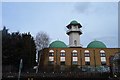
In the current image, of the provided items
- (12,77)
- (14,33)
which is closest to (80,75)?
(12,77)

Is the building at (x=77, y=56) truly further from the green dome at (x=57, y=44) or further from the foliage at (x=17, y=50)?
the foliage at (x=17, y=50)

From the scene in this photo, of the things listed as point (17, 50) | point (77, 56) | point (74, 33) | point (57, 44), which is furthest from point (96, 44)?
point (17, 50)

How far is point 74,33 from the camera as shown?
62812 millimetres

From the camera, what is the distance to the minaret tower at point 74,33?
61859 millimetres

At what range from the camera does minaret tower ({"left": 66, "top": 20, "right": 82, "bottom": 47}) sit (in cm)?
6186

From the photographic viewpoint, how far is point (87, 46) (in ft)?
200

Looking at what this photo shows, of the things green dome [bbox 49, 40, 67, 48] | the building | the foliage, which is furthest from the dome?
the foliage

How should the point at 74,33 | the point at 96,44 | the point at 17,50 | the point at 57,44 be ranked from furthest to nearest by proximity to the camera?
the point at 74,33, the point at 96,44, the point at 57,44, the point at 17,50

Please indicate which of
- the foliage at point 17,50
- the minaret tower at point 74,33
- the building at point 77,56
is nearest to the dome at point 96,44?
the building at point 77,56

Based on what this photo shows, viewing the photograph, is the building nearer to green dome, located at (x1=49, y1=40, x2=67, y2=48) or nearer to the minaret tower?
green dome, located at (x1=49, y1=40, x2=67, y2=48)

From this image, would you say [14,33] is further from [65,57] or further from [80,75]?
[80,75]

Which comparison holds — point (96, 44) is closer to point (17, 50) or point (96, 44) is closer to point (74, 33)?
point (74, 33)

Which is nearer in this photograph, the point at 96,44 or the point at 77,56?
the point at 77,56

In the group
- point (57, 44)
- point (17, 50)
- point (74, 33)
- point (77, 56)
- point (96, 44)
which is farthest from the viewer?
point (74, 33)
